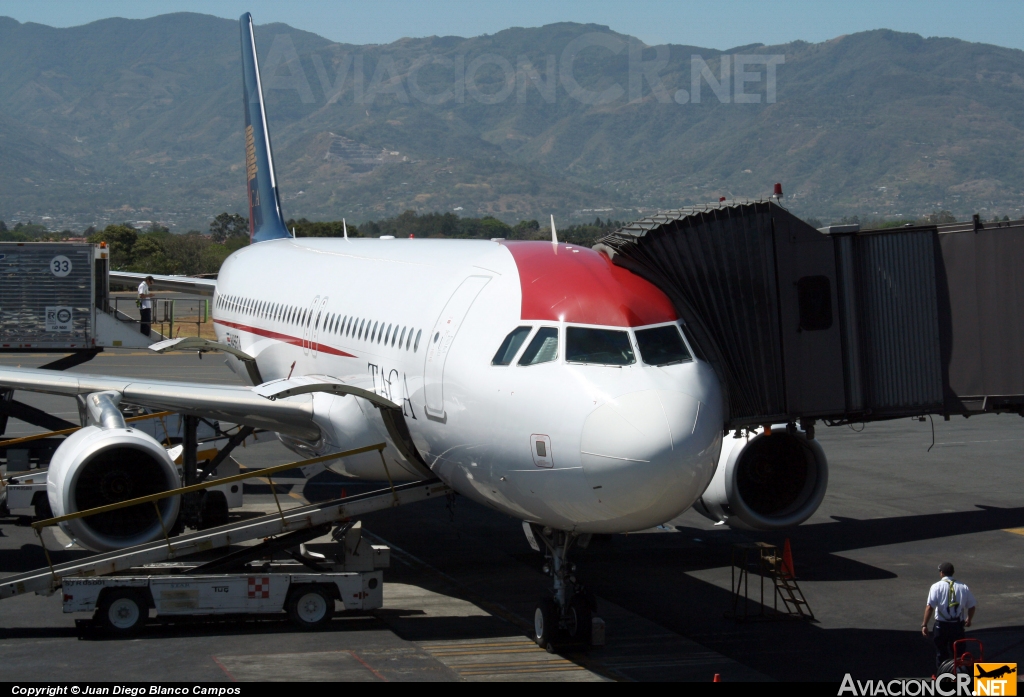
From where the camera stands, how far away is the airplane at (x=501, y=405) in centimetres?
1055

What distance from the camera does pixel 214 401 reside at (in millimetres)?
16859

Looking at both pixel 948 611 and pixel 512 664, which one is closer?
pixel 948 611

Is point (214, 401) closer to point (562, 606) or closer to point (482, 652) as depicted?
point (482, 652)

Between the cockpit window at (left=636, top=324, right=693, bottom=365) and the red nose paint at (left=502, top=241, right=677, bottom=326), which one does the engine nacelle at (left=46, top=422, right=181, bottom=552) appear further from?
the cockpit window at (left=636, top=324, right=693, bottom=365)

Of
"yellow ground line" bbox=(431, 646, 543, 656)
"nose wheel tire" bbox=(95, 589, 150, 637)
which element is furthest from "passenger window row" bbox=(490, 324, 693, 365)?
"nose wheel tire" bbox=(95, 589, 150, 637)

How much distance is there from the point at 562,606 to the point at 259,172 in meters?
21.6

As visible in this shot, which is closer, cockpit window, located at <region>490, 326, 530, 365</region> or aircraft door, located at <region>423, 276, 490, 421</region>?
cockpit window, located at <region>490, 326, 530, 365</region>

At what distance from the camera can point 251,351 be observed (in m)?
24.0

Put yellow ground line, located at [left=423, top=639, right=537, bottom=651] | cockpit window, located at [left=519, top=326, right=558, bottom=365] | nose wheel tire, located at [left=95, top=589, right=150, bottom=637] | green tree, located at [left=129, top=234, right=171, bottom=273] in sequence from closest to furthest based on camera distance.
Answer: cockpit window, located at [left=519, top=326, right=558, bottom=365] < yellow ground line, located at [left=423, top=639, right=537, bottom=651] < nose wheel tire, located at [left=95, top=589, right=150, bottom=637] < green tree, located at [left=129, top=234, right=171, bottom=273]

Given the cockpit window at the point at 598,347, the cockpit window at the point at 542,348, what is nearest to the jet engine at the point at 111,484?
the cockpit window at the point at 542,348

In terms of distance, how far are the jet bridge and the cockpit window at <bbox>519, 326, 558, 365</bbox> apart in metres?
1.43

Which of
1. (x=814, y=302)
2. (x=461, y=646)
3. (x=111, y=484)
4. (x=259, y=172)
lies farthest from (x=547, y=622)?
(x=259, y=172)

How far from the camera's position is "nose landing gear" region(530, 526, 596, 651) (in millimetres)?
12391

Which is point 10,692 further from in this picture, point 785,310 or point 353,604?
point 785,310
